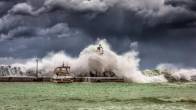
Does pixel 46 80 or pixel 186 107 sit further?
pixel 46 80

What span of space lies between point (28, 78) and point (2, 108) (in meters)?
111

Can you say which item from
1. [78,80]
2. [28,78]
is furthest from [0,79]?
[78,80]

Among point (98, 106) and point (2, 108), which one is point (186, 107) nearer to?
point (98, 106)

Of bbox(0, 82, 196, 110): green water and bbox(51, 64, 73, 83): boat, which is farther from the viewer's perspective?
bbox(51, 64, 73, 83): boat

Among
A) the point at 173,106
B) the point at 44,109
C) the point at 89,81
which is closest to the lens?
the point at 44,109

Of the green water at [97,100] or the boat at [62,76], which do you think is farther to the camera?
the boat at [62,76]

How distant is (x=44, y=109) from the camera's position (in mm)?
47812

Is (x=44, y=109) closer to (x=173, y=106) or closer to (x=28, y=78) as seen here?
(x=173, y=106)

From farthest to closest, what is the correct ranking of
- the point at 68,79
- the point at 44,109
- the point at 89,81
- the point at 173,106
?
the point at 89,81 → the point at 68,79 → the point at 173,106 → the point at 44,109

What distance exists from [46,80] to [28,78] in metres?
5.83

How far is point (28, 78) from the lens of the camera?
158000 millimetres

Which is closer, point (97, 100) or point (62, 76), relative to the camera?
point (97, 100)

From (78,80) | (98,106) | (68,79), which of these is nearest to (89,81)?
(78,80)

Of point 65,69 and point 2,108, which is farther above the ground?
Result: point 65,69
